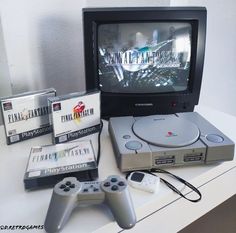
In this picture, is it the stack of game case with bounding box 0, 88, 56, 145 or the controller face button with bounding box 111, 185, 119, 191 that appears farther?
the stack of game case with bounding box 0, 88, 56, 145

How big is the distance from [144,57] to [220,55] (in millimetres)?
753

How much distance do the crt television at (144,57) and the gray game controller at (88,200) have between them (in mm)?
376

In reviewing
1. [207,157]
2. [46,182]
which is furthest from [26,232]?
[207,157]

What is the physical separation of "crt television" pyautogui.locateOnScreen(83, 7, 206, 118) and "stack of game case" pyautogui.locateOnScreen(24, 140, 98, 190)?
→ 24cm

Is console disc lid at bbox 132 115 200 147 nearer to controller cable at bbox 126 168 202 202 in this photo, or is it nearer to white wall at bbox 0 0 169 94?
controller cable at bbox 126 168 202 202

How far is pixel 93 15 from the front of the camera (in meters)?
0.75

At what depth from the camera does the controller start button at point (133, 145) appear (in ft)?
2.04

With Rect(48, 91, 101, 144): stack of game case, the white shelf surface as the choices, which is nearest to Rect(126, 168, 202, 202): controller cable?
the white shelf surface

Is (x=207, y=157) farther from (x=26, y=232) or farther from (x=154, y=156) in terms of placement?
(x=26, y=232)

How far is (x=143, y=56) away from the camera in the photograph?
81 cm

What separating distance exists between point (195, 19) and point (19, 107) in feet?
1.85

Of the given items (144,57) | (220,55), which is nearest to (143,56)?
(144,57)

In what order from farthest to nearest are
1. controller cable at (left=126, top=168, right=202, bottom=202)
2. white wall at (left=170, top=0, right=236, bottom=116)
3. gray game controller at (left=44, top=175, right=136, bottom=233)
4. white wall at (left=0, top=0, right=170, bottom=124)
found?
white wall at (left=170, top=0, right=236, bottom=116), white wall at (left=0, top=0, right=170, bottom=124), controller cable at (left=126, top=168, right=202, bottom=202), gray game controller at (left=44, top=175, right=136, bottom=233)

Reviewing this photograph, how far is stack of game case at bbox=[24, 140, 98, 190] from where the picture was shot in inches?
22.1
